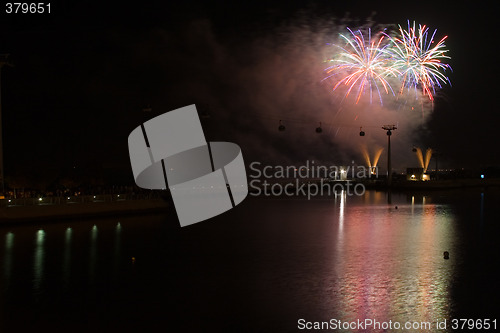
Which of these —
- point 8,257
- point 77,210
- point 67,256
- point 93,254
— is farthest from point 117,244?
point 77,210

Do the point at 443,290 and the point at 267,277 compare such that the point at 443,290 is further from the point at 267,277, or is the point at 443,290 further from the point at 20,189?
the point at 20,189

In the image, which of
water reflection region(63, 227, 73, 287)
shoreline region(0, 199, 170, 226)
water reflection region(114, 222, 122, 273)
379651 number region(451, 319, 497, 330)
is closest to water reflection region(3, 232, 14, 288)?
water reflection region(63, 227, 73, 287)

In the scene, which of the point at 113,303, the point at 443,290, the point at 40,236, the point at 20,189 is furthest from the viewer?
the point at 20,189

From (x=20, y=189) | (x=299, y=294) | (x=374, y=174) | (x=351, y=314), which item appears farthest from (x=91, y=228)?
(x=374, y=174)

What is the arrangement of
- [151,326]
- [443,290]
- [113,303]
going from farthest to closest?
1. [443,290]
2. [113,303]
3. [151,326]

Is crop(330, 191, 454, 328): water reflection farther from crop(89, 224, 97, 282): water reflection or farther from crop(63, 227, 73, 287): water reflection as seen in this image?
crop(63, 227, 73, 287): water reflection

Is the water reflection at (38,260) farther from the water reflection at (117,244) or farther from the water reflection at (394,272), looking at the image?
the water reflection at (394,272)

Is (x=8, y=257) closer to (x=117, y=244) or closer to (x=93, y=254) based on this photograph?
(x=93, y=254)
